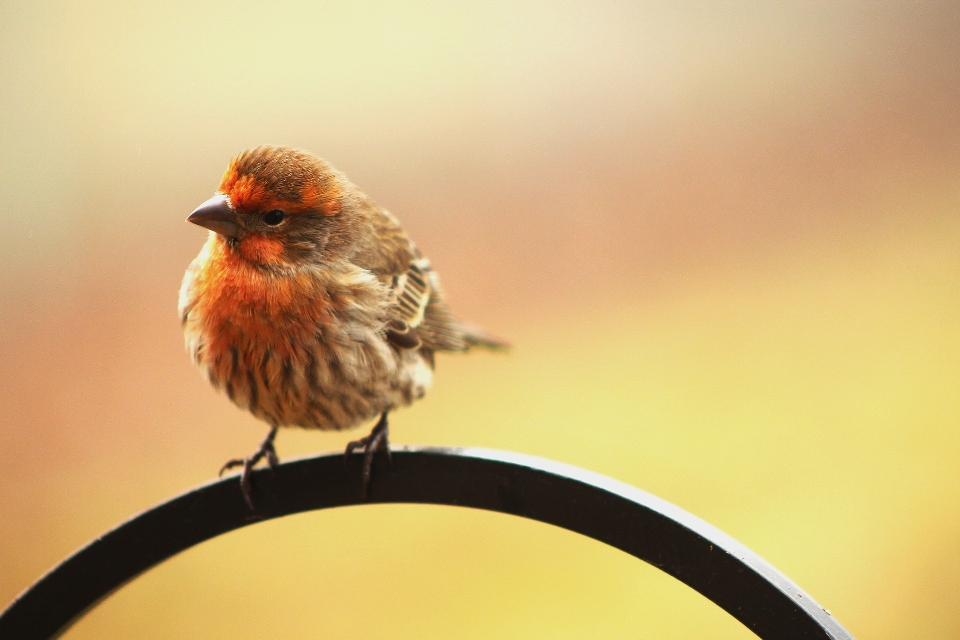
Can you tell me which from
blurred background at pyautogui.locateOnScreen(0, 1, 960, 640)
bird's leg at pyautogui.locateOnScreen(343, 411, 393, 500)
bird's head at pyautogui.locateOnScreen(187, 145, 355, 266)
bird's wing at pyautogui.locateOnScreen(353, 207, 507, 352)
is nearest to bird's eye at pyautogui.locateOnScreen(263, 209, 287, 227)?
bird's head at pyautogui.locateOnScreen(187, 145, 355, 266)

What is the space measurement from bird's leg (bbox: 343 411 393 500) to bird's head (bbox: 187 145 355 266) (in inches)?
14.5

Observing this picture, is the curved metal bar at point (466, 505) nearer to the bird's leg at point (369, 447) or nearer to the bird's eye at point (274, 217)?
the bird's leg at point (369, 447)

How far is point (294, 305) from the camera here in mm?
1961

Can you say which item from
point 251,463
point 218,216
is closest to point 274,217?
point 218,216

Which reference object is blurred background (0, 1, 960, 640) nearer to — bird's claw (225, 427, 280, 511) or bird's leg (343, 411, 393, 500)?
bird's claw (225, 427, 280, 511)

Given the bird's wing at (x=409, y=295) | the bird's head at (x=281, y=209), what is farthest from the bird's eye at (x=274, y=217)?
the bird's wing at (x=409, y=295)

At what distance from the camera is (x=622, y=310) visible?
16.5 feet

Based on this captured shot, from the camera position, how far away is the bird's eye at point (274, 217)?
1896 millimetres

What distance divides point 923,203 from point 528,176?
7.13 ft

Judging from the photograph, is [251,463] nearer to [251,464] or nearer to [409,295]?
[251,464]

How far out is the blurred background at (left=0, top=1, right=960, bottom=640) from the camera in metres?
3.68

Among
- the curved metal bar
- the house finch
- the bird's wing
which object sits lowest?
the curved metal bar

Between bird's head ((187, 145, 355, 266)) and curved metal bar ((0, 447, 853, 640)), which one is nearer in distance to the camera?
curved metal bar ((0, 447, 853, 640))

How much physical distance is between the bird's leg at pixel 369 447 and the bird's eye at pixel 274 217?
1.46ft
